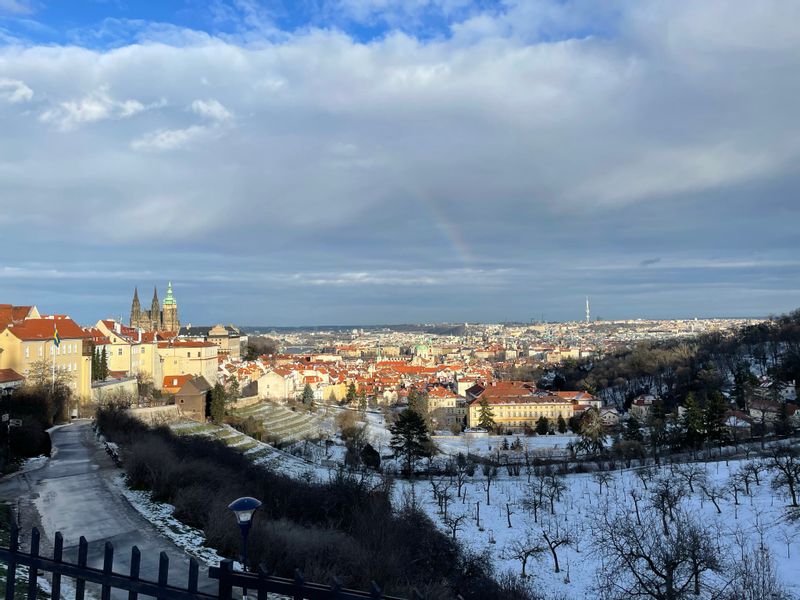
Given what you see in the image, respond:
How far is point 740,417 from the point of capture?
→ 2007 inches

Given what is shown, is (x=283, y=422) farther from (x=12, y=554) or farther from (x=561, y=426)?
(x=12, y=554)

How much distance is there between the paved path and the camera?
32.9 feet

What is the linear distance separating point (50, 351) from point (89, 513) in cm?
2182

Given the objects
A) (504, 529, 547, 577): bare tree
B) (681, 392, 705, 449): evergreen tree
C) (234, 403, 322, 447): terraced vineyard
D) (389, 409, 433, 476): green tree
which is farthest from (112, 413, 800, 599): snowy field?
(681, 392, 705, 449): evergreen tree

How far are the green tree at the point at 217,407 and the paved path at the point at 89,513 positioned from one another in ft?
63.8

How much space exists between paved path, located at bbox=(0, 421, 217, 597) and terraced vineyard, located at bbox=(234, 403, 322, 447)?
23756 millimetres

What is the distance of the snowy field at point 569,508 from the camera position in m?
22.7

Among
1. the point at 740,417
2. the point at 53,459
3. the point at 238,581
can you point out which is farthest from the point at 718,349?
the point at 238,581

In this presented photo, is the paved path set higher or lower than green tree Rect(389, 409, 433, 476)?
higher

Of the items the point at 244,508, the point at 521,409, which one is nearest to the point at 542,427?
the point at 521,409

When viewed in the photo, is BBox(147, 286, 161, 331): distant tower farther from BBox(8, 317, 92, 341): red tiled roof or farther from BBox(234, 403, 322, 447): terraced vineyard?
BBox(8, 317, 92, 341): red tiled roof

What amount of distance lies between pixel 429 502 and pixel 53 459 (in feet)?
61.6

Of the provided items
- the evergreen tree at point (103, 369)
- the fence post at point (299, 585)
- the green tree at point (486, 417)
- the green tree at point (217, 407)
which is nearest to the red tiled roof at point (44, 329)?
the evergreen tree at point (103, 369)

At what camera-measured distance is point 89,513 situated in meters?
13.2
